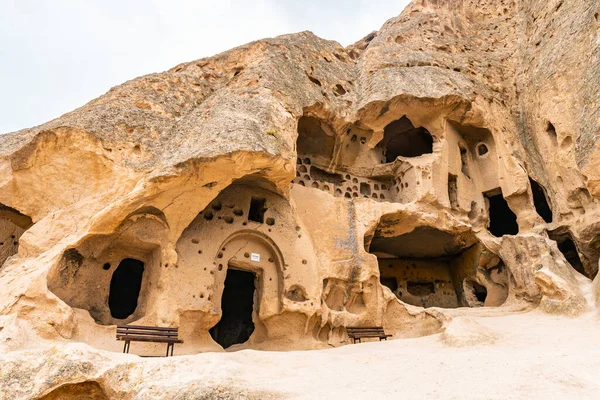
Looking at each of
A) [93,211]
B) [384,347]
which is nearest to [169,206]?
[93,211]

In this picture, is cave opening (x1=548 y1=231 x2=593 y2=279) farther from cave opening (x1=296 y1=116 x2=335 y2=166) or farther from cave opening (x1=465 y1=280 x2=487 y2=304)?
cave opening (x1=296 y1=116 x2=335 y2=166)

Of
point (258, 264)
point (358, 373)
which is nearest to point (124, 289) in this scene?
point (258, 264)

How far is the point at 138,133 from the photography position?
7809 mm

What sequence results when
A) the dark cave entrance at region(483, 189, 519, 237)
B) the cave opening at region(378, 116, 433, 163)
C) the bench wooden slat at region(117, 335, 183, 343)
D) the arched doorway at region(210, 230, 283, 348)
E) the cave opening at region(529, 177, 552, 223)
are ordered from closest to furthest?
1. the bench wooden slat at region(117, 335, 183, 343)
2. the arched doorway at region(210, 230, 283, 348)
3. the cave opening at region(529, 177, 552, 223)
4. the cave opening at region(378, 116, 433, 163)
5. the dark cave entrance at region(483, 189, 519, 237)

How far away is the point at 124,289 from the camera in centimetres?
1105

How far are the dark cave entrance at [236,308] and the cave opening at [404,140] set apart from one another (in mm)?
6194

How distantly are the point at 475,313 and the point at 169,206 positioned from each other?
7.22 m

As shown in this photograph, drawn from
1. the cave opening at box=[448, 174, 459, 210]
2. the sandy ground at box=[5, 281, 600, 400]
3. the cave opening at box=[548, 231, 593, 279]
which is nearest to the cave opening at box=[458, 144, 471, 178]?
the cave opening at box=[448, 174, 459, 210]

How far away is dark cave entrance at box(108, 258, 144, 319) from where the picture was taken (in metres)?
10.8

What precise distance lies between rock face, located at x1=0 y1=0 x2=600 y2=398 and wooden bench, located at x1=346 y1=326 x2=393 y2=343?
44 centimetres

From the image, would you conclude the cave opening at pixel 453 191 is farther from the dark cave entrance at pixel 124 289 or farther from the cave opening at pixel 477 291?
the dark cave entrance at pixel 124 289

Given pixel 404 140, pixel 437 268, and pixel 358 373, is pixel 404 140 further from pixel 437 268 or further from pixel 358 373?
pixel 358 373

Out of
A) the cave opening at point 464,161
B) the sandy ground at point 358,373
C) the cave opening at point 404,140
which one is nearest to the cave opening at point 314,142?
the cave opening at point 404,140

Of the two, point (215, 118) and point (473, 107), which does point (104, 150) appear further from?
point (473, 107)
